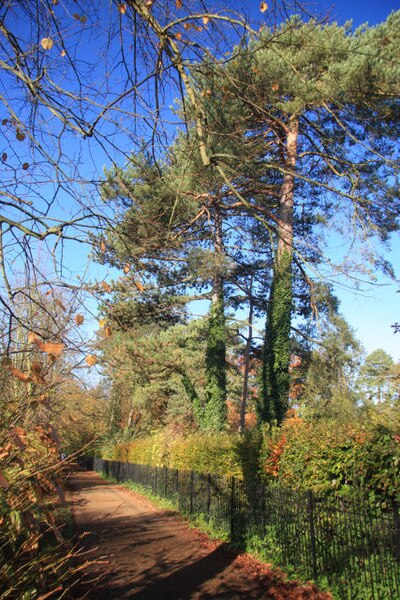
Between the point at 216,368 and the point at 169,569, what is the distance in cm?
1364

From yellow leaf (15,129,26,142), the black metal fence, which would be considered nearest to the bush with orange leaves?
the black metal fence

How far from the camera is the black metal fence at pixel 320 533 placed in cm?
523

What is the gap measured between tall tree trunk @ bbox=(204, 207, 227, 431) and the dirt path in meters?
9.01

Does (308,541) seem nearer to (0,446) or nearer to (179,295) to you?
(0,446)

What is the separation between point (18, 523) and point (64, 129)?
287 cm

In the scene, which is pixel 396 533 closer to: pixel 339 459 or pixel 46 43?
pixel 339 459

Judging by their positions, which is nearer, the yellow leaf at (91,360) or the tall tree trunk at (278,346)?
the yellow leaf at (91,360)

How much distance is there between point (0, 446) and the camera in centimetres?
306

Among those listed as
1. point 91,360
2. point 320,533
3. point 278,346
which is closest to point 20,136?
point 91,360

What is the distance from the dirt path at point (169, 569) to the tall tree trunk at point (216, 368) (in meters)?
9.01

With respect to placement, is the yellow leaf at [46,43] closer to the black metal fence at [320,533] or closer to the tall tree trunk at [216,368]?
the black metal fence at [320,533]

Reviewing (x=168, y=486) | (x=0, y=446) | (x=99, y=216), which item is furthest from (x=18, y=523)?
(x=168, y=486)

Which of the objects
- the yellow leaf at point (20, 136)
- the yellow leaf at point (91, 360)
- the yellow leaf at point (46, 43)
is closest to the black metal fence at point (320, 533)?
the yellow leaf at point (91, 360)

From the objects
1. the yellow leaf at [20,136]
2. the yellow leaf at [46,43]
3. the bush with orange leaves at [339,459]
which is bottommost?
the bush with orange leaves at [339,459]
